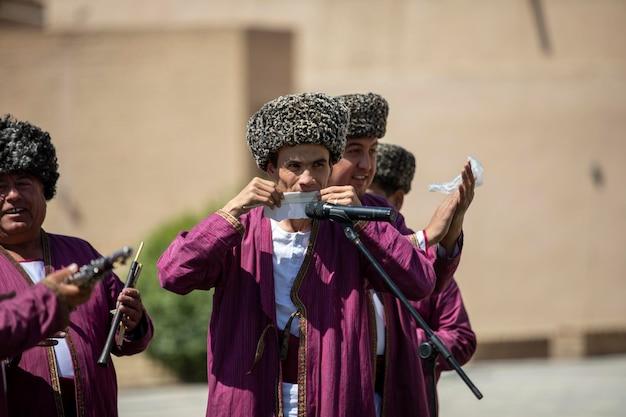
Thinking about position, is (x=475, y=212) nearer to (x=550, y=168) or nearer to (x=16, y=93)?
(x=550, y=168)

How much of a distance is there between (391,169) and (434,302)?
68cm

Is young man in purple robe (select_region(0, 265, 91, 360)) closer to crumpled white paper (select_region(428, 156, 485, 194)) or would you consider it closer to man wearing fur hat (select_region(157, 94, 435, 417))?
man wearing fur hat (select_region(157, 94, 435, 417))

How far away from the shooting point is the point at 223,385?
498 cm

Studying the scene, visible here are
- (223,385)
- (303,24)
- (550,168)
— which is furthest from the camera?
(303,24)

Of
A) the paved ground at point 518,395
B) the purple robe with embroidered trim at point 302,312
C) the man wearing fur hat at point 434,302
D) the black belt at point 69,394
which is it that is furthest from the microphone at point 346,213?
the paved ground at point 518,395

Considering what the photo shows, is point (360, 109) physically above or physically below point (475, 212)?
Answer: above

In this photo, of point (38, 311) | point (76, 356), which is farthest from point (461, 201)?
point (38, 311)

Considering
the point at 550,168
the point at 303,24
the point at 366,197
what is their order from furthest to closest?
1. the point at 303,24
2. the point at 550,168
3. the point at 366,197

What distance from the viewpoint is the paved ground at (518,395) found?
42.6 feet

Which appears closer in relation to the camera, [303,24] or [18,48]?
[18,48]

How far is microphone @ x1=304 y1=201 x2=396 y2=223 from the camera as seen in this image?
4.74 meters

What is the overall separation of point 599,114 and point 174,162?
6172mm

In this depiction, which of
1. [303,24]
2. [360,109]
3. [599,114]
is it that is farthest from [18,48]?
[360,109]

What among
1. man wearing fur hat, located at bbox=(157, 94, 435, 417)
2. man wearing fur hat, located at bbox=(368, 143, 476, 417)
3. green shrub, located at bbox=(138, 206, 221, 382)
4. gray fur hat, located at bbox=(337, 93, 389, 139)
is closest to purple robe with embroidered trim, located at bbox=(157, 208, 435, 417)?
man wearing fur hat, located at bbox=(157, 94, 435, 417)
